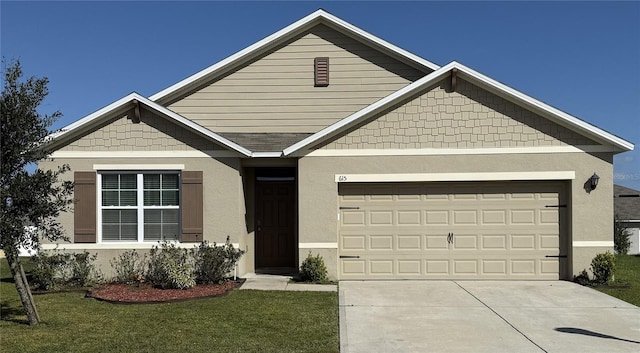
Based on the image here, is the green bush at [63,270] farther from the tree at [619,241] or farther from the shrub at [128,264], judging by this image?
the tree at [619,241]

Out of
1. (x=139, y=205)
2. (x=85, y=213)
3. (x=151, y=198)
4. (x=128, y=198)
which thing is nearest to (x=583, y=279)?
(x=151, y=198)

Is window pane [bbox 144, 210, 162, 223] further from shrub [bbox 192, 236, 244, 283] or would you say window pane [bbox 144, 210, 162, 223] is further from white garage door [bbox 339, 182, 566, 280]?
white garage door [bbox 339, 182, 566, 280]

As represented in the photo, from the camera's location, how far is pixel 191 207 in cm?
1196

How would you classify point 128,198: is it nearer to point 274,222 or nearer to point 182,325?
point 274,222

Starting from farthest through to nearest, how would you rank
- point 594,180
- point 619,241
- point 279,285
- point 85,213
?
point 619,241 → point 85,213 → point 594,180 → point 279,285

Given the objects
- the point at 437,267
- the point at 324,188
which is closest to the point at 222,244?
the point at 324,188

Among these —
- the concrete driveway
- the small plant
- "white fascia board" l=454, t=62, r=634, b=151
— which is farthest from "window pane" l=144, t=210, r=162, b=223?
the small plant

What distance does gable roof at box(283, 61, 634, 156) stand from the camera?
1139 centimetres

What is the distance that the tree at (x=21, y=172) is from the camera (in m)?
7.21

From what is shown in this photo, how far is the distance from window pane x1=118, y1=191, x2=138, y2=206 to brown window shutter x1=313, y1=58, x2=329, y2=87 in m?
5.57

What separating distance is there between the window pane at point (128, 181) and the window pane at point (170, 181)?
655mm

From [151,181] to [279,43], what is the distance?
17.1 ft

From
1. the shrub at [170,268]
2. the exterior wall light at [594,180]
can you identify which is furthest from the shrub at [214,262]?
the exterior wall light at [594,180]

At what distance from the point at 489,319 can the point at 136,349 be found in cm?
531
